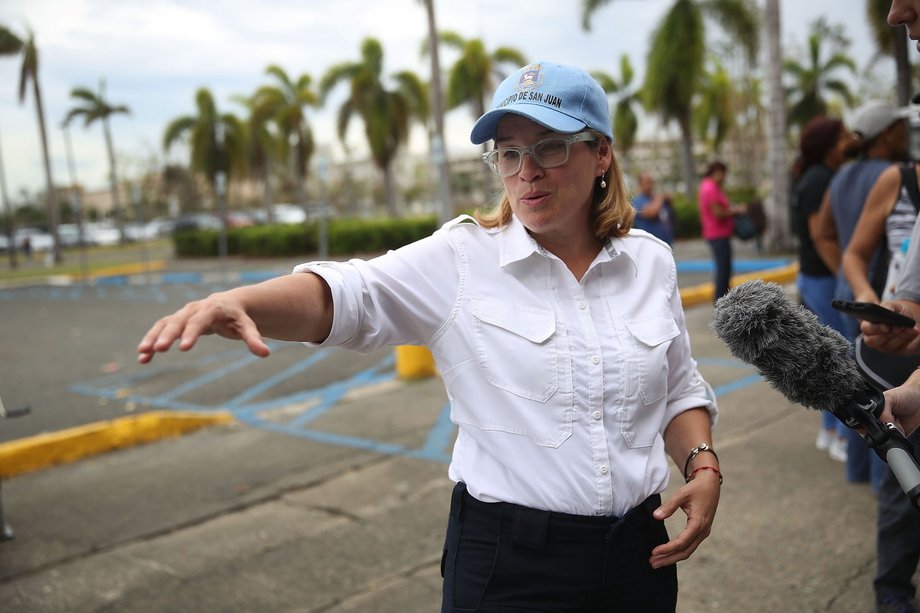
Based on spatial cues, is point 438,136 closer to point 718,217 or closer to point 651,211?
point 718,217

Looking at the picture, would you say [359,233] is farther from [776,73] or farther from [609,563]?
[609,563]

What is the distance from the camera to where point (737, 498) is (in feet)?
14.5

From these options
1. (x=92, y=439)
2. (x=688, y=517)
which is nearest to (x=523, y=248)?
(x=688, y=517)

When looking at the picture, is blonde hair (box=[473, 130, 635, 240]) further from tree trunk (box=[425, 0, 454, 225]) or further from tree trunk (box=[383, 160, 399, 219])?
tree trunk (box=[383, 160, 399, 219])

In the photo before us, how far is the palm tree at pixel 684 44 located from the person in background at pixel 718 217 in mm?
15496

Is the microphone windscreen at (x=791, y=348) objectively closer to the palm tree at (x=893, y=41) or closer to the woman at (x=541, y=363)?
the woman at (x=541, y=363)

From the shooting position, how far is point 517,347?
70.7 inches

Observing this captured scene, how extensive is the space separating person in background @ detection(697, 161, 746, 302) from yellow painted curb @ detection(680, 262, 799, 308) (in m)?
0.66

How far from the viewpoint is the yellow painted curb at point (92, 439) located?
5.64m

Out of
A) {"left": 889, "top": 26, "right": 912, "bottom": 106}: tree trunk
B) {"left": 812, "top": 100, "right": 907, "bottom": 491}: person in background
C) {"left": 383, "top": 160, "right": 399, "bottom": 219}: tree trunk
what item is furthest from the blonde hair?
{"left": 383, "top": 160, "right": 399, "bottom": 219}: tree trunk

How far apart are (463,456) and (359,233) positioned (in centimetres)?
2587

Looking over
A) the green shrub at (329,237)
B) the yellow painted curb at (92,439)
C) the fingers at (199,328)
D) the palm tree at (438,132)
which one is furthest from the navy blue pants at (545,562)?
the green shrub at (329,237)

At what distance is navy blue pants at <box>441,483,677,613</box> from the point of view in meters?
1.75

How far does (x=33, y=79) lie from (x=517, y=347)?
3767 centimetres
